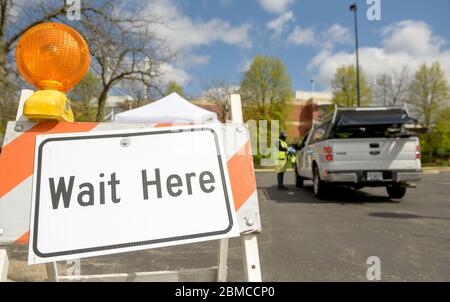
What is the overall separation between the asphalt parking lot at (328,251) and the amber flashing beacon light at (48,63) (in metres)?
2.33

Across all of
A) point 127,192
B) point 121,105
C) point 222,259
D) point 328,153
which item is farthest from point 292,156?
point 121,105

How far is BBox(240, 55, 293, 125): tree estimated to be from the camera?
35.3 meters

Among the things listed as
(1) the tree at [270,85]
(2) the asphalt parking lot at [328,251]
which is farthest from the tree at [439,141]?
(2) the asphalt parking lot at [328,251]

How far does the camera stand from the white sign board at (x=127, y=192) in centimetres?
124

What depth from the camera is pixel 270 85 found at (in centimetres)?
Answer: 3862

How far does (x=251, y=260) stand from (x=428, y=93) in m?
40.5

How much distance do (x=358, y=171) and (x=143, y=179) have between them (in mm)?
6744

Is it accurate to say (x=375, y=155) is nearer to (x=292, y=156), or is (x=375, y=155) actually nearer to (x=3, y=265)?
(x=292, y=156)

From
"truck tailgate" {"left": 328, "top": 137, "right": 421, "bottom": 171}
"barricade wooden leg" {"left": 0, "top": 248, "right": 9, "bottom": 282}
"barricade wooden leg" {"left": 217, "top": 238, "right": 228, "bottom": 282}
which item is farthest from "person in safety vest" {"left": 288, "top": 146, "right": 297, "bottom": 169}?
"barricade wooden leg" {"left": 0, "top": 248, "right": 9, "bottom": 282}

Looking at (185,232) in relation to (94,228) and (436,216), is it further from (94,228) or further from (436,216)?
(436,216)

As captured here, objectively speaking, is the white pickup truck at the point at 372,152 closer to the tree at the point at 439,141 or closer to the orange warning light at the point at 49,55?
the orange warning light at the point at 49,55

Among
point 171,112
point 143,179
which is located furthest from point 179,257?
point 171,112

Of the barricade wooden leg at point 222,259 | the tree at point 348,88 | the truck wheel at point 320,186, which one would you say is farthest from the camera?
the tree at point 348,88

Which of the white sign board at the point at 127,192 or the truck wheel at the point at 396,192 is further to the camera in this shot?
the truck wheel at the point at 396,192
